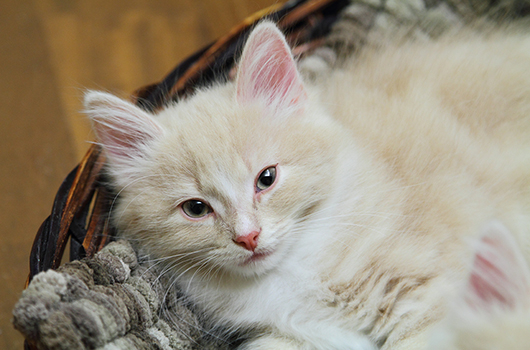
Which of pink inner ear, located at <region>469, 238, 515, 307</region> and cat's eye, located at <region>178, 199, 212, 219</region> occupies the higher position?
cat's eye, located at <region>178, 199, 212, 219</region>

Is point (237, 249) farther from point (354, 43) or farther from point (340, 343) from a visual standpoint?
point (354, 43)

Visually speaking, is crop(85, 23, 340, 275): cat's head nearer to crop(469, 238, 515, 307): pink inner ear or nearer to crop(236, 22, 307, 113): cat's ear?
crop(236, 22, 307, 113): cat's ear

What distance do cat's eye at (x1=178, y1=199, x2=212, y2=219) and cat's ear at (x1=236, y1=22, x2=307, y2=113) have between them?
327mm

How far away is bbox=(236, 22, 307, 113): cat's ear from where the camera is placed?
1.28m

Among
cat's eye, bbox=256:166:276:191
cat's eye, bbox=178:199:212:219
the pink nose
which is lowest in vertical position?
the pink nose

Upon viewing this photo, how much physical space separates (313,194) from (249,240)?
0.25m

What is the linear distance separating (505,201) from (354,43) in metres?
0.89

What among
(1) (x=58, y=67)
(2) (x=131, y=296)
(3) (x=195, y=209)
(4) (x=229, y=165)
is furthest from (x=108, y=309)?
(1) (x=58, y=67)

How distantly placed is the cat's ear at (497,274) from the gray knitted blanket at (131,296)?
78 cm

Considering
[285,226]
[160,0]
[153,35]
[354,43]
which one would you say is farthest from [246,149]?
[160,0]

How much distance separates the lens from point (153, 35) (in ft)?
7.96

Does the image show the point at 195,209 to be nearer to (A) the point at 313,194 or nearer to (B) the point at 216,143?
(B) the point at 216,143

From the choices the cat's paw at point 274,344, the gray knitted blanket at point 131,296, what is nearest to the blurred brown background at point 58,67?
the gray knitted blanket at point 131,296

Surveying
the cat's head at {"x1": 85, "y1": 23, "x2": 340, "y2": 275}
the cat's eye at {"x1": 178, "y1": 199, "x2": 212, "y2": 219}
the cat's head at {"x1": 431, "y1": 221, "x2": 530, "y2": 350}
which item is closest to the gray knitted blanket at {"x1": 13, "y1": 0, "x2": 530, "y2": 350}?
the cat's head at {"x1": 85, "y1": 23, "x2": 340, "y2": 275}
